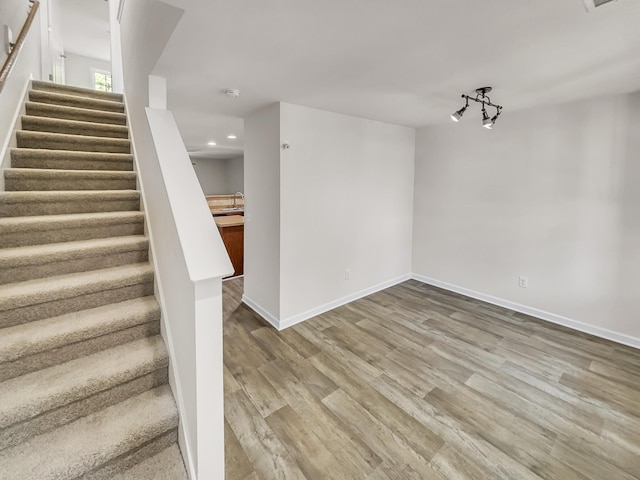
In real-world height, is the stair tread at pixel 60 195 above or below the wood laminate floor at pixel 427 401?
above

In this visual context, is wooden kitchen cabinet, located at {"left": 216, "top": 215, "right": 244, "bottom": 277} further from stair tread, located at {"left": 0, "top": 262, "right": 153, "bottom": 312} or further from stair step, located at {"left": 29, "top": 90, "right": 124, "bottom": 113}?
stair tread, located at {"left": 0, "top": 262, "right": 153, "bottom": 312}

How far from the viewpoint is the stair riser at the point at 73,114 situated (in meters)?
2.70

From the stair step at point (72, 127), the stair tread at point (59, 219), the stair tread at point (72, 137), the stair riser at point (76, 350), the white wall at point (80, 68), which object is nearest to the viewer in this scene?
the stair riser at point (76, 350)

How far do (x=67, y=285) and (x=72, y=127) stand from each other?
1906mm

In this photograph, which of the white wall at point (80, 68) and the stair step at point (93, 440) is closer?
the stair step at point (93, 440)

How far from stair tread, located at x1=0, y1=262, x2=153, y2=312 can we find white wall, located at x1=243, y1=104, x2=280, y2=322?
131 centimetres

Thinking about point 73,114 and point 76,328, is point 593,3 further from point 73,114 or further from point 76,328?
point 73,114

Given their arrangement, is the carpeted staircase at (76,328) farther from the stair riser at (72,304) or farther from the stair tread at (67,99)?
the stair tread at (67,99)

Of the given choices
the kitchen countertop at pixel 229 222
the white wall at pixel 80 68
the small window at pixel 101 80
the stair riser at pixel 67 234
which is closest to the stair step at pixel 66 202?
the stair riser at pixel 67 234

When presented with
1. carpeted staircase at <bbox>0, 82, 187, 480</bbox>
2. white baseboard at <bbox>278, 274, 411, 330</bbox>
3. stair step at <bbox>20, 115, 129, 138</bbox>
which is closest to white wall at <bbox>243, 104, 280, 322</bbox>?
white baseboard at <bbox>278, 274, 411, 330</bbox>

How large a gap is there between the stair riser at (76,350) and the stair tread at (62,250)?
0.60 m

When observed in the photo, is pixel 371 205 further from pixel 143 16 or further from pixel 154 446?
pixel 154 446

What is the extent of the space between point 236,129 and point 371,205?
7.44 ft

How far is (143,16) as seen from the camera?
6.86 feet
